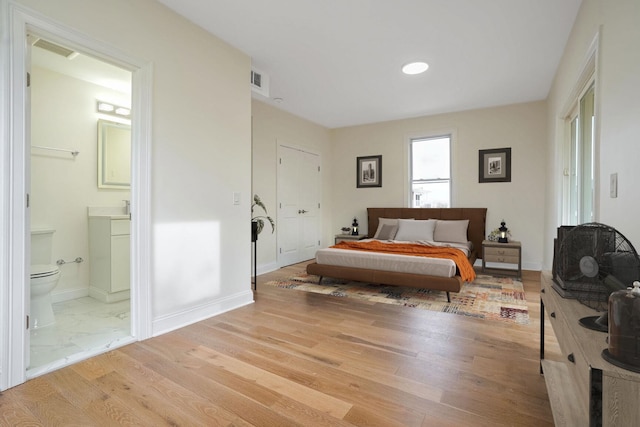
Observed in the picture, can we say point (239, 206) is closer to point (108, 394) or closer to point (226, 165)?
point (226, 165)

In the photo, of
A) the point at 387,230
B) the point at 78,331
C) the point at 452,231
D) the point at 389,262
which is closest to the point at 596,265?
the point at 389,262

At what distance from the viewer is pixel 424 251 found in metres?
4.02

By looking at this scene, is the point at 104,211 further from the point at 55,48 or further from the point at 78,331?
the point at 55,48

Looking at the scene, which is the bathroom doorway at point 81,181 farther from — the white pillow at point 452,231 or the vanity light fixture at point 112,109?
the white pillow at point 452,231

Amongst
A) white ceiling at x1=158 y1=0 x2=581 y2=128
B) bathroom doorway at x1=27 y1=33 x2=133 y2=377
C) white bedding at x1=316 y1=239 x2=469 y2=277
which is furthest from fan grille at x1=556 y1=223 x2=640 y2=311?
bathroom doorway at x1=27 y1=33 x2=133 y2=377

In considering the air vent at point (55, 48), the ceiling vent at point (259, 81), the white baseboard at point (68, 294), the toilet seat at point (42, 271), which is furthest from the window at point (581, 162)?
the white baseboard at point (68, 294)

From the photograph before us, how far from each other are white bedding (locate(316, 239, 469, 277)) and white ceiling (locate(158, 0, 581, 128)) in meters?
2.23

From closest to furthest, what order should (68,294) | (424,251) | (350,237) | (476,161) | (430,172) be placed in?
(68,294) → (424,251) → (476,161) → (430,172) → (350,237)

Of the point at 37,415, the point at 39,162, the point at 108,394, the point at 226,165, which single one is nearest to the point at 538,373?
the point at 108,394

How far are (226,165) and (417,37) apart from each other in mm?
2249

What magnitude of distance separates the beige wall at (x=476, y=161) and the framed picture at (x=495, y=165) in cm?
7

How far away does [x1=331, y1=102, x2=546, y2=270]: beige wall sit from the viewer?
16.6ft

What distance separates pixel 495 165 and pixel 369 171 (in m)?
2.21

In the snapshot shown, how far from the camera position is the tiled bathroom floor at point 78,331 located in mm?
2246
